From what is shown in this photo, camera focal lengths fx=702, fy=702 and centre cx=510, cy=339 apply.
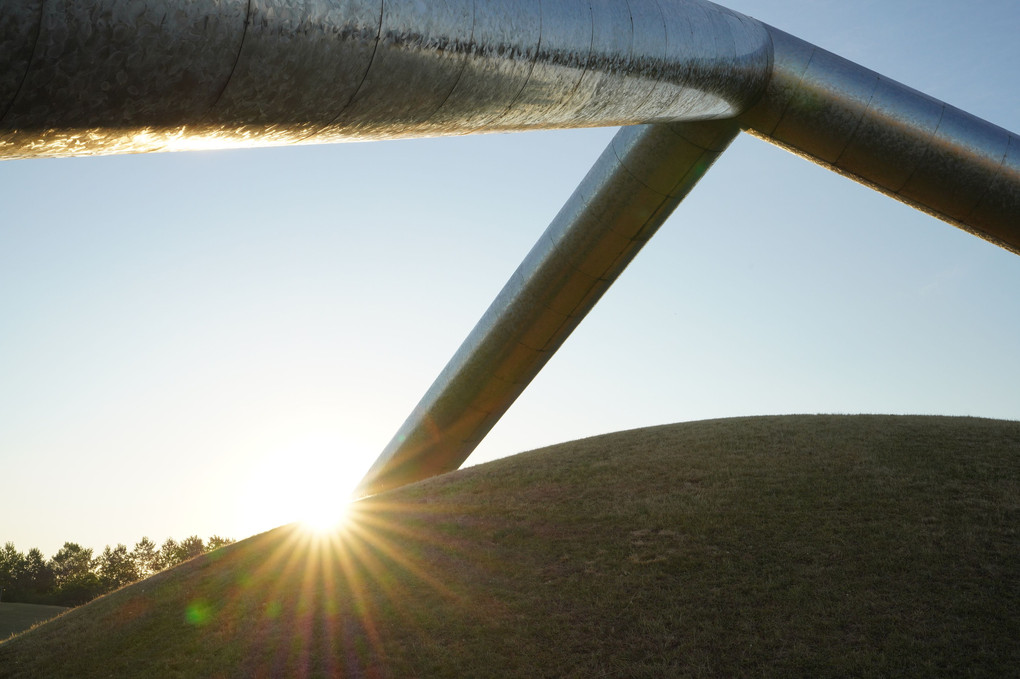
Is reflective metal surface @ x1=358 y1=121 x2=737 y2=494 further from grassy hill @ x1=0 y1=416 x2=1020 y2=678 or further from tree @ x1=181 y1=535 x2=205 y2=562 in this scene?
tree @ x1=181 y1=535 x2=205 y2=562

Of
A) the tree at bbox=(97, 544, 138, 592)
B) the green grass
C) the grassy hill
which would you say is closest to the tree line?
the tree at bbox=(97, 544, 138, 592)

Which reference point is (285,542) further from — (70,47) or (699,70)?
(70,47)

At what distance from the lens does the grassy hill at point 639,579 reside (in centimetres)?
869

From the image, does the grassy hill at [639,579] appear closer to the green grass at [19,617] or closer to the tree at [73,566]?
the green grass at [19,617]

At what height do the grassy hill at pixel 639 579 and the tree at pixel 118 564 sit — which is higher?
the tree at pixel 118 564

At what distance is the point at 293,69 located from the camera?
9.84 feet

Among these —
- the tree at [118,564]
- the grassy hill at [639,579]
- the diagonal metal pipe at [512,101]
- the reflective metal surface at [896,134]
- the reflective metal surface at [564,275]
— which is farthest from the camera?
the tree at [118,564]

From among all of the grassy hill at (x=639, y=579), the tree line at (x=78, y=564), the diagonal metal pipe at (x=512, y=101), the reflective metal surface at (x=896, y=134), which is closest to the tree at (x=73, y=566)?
the tree line at (x=78, y=564)

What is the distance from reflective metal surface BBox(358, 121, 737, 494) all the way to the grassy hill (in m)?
1.88

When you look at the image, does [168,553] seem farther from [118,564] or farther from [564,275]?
[564,275]

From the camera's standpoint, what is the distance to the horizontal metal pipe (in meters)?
2.20

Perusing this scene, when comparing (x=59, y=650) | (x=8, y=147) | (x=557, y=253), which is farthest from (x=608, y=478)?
(x=8, y=147)

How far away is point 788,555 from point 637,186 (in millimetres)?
6284

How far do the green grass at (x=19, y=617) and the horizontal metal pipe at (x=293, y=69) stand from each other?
27233 mm
